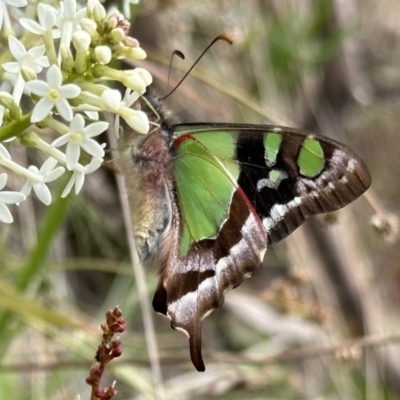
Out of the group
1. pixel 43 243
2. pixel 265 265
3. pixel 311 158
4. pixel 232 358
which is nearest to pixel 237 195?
pixel 311 158

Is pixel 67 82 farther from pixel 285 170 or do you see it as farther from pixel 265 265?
pixel 265 265

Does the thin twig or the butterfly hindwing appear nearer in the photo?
the butterfly hindwing

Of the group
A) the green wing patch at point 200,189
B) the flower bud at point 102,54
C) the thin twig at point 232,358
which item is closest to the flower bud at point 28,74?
the flower bud at point 102,54

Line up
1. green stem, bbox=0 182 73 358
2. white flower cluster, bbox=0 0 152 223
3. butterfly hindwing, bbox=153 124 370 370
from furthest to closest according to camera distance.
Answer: green stem, bbox=0 182 73 358 → butterfly hindwing, bbox=153 124 370 370 → white flower cluster, bbox=0 0 152 223

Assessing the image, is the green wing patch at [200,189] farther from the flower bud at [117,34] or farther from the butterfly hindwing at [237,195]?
the flower bud at [117,34]

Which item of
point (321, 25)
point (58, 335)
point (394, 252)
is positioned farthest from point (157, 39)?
point (394, 252)

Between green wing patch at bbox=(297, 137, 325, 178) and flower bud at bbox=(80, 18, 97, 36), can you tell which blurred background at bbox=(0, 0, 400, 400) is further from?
flower bud at bbox=(80, 18, 97, 36)

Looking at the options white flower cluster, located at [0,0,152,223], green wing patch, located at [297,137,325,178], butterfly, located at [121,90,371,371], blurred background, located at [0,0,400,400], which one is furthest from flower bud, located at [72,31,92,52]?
blurred background, located at [0,0,400,400]
